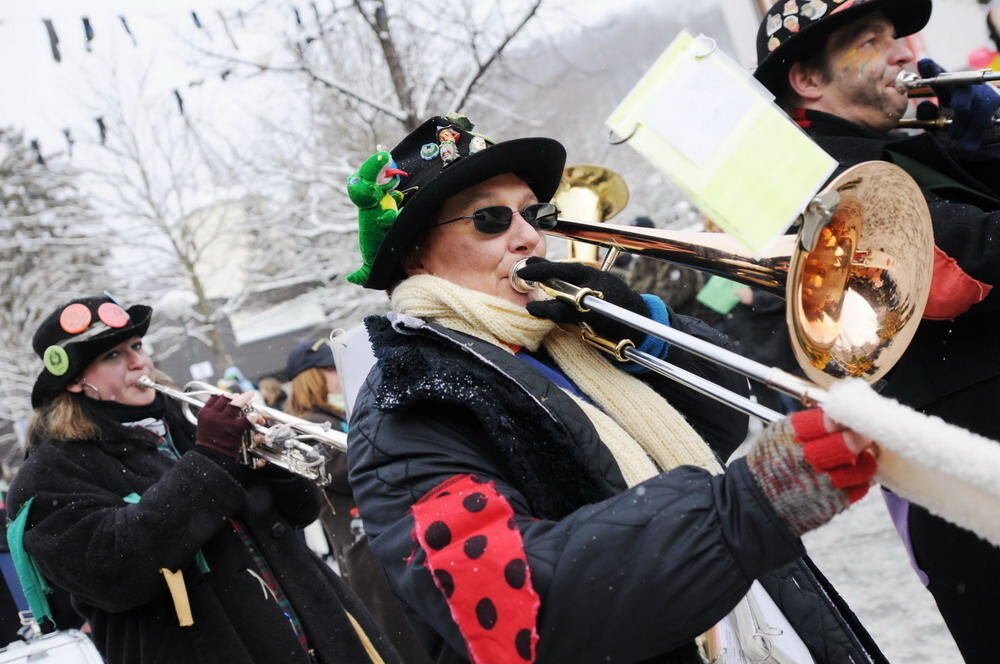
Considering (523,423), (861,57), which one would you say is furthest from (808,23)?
(523,423)

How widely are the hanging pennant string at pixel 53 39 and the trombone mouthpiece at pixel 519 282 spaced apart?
24.0ft

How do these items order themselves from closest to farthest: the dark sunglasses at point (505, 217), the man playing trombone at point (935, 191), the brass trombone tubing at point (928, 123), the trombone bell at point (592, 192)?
the dark sunglasses at point (505, 217) < the man playing trombone at point (935, 191) < the brass trombone tubing at point (928, 123) < the trombone bell at point (592, 192)

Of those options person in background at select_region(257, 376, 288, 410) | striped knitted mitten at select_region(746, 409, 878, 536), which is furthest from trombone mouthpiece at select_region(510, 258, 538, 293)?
person in background at select_region(257, 376, 288, 410)

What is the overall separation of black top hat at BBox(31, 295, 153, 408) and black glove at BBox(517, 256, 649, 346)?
87.8 inches

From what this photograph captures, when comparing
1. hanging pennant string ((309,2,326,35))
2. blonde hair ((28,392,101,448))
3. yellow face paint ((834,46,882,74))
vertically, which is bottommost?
blonde hair ((28,392,101,448))

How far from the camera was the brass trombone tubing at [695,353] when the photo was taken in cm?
141

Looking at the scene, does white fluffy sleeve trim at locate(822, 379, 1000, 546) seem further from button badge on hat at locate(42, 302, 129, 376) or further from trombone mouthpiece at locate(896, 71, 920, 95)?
button badge on hat at locate(42, 302, 129, 376)

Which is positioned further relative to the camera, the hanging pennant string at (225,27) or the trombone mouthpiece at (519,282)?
→ the hanging pennant string at (225,27)

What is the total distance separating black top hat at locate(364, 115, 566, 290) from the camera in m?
2.06

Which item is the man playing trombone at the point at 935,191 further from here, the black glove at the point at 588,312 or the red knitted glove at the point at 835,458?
the red knitted glove at the point at 835,458

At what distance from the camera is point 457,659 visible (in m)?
1.73

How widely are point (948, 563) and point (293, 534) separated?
7.61 ft

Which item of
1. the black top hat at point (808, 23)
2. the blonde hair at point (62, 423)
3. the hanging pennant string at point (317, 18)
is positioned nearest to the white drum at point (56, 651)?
the blonde hair at point (62, 423)

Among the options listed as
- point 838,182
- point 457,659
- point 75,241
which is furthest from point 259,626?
point 75,241
